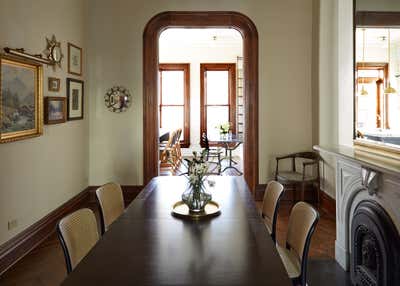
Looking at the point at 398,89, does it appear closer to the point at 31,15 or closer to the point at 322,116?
the point at 322,116

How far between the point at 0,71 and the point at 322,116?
13.3ft

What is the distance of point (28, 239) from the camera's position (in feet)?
12.1

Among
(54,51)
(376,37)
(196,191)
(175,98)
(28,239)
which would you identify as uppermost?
(175,98)

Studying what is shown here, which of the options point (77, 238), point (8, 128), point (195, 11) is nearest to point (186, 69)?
point (195, 11)

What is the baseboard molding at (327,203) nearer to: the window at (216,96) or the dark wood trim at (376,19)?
the dark wood trim at (376,19)

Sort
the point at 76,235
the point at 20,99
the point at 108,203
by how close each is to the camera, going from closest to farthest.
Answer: the point at 76,235, the point at 108,203, the point at 20,99

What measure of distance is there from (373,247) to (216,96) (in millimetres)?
8625

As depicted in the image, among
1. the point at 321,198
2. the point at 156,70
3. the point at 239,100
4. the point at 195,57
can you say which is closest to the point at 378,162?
the point at 321,198

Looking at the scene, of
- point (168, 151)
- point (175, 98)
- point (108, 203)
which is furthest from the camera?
point (175, 98)

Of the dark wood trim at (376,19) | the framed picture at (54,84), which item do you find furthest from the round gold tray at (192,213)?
the framed picture at (54,84)

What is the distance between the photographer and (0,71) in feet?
10.2

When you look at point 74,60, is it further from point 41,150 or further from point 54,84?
point 41,150

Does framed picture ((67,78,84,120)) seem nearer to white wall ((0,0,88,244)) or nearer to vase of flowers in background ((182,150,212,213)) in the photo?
white wall ((0,0,88,244))

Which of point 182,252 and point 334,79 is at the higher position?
point 334,79
